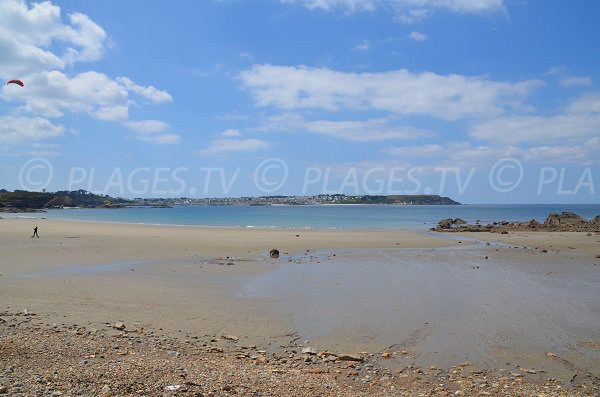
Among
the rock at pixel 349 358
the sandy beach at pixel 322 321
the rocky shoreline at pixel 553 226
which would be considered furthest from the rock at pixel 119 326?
the rocky shoreline at pixel 553 226

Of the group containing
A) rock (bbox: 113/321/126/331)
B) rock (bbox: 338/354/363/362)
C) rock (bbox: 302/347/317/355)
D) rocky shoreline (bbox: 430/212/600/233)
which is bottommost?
rock (bbox: 113/321/126/331)

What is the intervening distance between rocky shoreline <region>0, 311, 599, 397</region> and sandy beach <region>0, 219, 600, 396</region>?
0.04 meters

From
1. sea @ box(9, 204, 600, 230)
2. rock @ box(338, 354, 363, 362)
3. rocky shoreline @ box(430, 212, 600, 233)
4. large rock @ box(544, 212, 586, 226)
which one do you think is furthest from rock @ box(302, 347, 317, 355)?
large rock @ box(544, 212, 586, 226)

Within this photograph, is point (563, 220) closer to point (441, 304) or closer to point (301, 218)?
point (441, 304)

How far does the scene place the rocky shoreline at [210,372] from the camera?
5.88m

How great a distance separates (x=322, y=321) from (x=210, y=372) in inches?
175

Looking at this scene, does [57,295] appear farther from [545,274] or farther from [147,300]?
[545,274]

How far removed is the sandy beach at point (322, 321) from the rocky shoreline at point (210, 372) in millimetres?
41

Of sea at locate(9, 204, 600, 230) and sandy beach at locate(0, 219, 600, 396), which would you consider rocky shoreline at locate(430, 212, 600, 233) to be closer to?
sea at locate(9, 204, 600, 230)

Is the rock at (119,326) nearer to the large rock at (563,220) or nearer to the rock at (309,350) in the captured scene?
the rock at (309,350)

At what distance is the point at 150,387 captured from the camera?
584 cm

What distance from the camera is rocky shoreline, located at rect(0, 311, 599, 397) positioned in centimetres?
588

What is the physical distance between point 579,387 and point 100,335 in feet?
27.7

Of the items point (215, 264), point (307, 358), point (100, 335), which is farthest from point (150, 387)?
point (215, 264)
